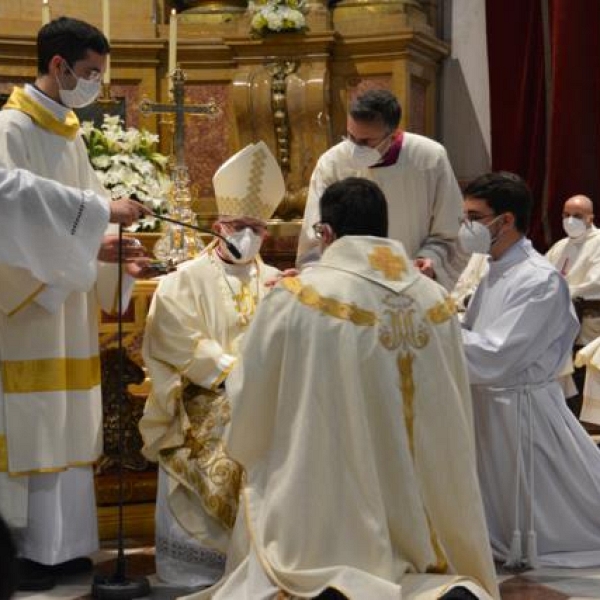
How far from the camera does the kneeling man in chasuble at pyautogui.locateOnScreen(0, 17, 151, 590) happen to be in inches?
175

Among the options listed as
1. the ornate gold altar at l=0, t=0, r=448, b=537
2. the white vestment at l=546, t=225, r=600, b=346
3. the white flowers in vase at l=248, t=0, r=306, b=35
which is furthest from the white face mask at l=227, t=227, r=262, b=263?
the white vestment at l=546, t=225, r=600, b=346

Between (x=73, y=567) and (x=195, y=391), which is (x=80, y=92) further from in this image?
(x=73, y=567)

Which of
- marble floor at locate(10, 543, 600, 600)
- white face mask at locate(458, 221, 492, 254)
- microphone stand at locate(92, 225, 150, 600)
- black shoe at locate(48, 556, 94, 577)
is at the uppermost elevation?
white face mask at locate(458, 221, 492, 254)

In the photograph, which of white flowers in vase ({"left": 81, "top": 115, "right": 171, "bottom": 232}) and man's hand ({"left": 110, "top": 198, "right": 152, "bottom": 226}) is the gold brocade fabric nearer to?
man's hand ({"left": 110, "top": 198, "right": 152, "bottom": 226})

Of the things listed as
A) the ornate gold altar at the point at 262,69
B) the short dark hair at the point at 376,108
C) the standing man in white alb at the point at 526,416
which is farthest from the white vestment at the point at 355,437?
the ornate gold altar at the point at 262,69

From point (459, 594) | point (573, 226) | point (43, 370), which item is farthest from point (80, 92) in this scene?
point (573, 226)

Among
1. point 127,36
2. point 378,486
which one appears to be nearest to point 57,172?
point 378,486

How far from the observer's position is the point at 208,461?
462 cm

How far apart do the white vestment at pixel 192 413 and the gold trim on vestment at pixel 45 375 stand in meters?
0.27

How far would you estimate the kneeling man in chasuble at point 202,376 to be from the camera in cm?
459

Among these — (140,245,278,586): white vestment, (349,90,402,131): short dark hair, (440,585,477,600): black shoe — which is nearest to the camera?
(440,585,477,600): black shoe

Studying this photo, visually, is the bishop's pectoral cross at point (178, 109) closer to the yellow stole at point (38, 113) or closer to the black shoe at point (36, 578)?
the yellow stole at point (38, 113)

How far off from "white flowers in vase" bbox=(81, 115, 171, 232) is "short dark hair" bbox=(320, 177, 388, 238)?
1865 mm

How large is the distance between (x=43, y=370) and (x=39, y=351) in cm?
Result: 7
